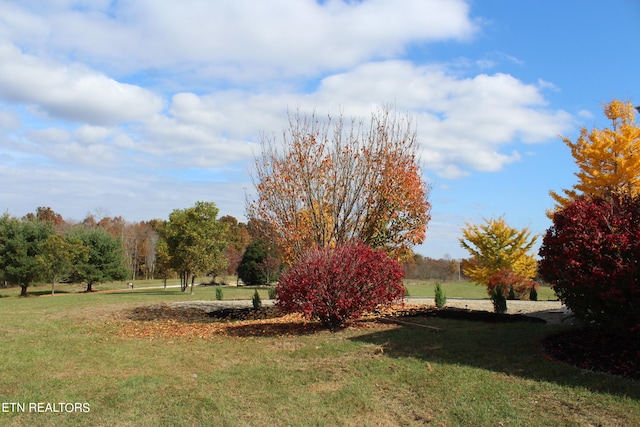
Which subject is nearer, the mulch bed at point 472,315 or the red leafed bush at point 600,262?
the red leafed bush at point 600,262

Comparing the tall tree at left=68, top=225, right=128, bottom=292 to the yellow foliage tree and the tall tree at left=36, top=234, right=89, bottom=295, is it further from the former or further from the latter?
the yellow foliage tree

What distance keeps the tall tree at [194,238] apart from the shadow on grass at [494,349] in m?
21.2

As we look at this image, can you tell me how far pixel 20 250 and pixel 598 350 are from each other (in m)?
30.1

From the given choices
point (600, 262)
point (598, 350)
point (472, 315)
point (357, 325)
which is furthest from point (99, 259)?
point (600, 262)

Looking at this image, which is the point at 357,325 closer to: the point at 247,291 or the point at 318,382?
the point at 318,382

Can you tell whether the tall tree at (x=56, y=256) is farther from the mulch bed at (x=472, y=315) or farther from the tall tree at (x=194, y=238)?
the mulch bed at (x=472, y=315)

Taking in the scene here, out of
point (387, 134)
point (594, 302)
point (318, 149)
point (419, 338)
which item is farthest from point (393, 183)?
point (594, 302)

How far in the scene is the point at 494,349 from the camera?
22.2ft

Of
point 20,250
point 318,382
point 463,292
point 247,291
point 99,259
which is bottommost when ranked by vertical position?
point 463,292

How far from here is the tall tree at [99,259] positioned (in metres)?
30.9

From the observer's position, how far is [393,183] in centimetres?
1273

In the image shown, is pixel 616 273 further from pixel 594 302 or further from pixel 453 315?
pixel 453 315

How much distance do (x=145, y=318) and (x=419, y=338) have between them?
27.7 ft

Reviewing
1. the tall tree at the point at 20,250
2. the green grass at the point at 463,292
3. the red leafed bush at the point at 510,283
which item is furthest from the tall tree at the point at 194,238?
the red leafed bush at the point at 510,283
